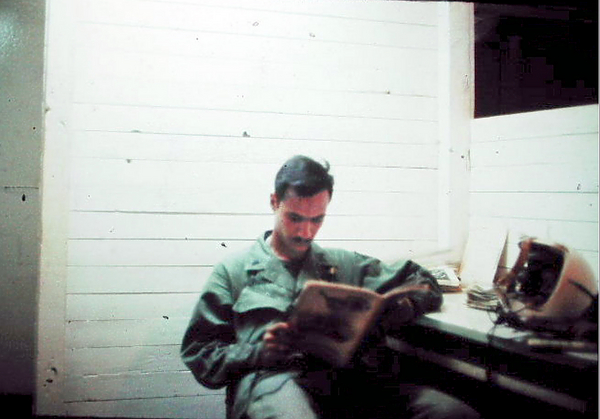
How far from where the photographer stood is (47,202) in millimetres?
1839

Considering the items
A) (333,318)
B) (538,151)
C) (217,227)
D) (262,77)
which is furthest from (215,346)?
(538,151)

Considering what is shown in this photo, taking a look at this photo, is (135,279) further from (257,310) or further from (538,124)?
(538,124)

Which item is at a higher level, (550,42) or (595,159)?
(550,42)

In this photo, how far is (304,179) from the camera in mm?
1619

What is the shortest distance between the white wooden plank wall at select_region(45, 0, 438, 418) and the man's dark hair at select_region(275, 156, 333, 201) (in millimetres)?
274

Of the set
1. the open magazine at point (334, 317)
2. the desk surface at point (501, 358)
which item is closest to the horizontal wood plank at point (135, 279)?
the open magazine at point (334, 317)

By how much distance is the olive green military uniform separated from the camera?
1443 mm

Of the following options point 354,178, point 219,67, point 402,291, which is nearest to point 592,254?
point 402,291

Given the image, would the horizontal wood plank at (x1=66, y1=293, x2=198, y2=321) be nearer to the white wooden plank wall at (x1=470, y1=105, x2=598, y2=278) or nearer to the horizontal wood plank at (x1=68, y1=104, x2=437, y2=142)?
the horizontal wood plank at (x1=68, y1=104, x2=437, y2=142)

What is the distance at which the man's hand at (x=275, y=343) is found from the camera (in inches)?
56.0

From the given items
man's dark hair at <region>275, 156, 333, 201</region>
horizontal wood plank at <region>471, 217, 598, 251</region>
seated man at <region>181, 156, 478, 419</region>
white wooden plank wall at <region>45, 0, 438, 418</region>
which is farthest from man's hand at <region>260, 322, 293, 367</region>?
horizontal wood plank at <region>471, 217, 598, 251</region>

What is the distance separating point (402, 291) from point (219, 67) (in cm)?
119

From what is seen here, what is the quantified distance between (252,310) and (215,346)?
0.54 feet

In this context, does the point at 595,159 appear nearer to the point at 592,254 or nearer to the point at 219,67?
the point at 592,254
